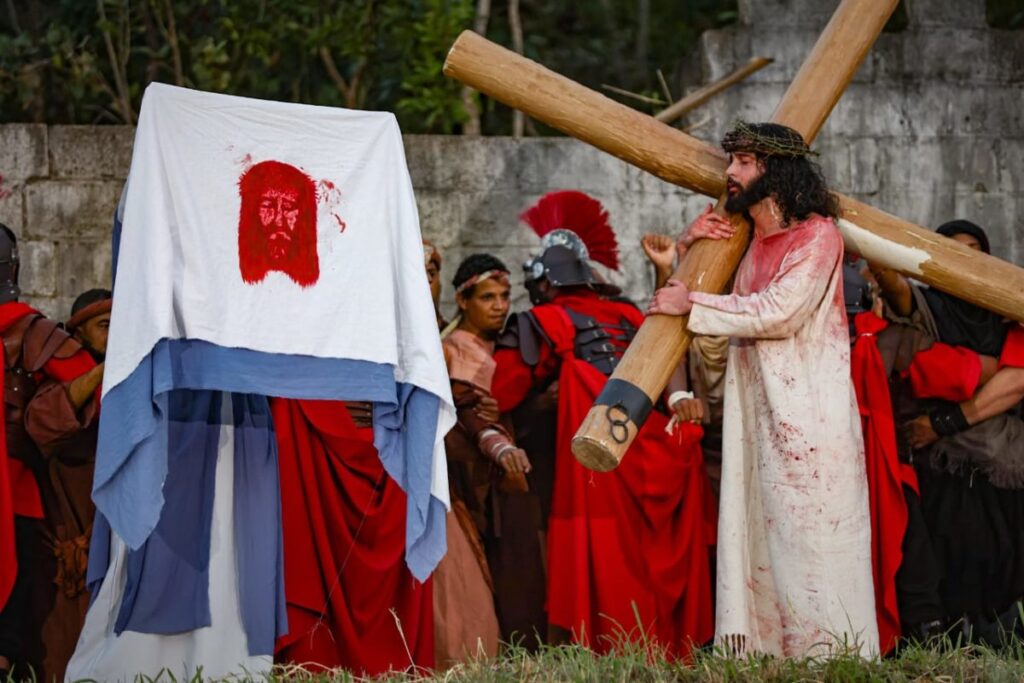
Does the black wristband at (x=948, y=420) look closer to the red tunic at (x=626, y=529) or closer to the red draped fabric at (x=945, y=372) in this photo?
the red draped fabric at (x=945, y=372)

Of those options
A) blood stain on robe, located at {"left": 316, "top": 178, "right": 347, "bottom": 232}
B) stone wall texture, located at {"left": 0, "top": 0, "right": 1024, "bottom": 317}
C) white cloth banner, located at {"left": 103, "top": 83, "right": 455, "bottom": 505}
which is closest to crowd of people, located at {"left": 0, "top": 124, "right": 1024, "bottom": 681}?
white cloth banner, located at {"left": 103, "top": 83, "right": 455, "bottom": 505}

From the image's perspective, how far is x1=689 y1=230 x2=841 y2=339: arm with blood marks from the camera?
6113mm

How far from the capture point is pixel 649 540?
7.11m

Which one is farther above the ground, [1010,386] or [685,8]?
[685,8]

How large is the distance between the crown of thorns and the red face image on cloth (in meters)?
1.69

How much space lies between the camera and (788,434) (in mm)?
6137

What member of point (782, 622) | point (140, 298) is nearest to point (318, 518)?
point (140, 298)

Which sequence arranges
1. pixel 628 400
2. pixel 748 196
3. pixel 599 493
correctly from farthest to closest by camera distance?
pixel 599 493 → pixel 748 196 → pixel 628 400

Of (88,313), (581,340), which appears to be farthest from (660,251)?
(88,313)

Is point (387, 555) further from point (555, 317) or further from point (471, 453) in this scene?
point (555, 317)

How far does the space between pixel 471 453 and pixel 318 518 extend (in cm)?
87

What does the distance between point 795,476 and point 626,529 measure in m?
1.15

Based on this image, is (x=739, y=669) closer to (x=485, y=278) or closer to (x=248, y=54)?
(x=485, y=278)

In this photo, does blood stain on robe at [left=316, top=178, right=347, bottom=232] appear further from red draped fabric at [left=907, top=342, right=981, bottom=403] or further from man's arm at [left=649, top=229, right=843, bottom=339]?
red draped fabric at [left=907, top=342, right=981, bottom=403]
